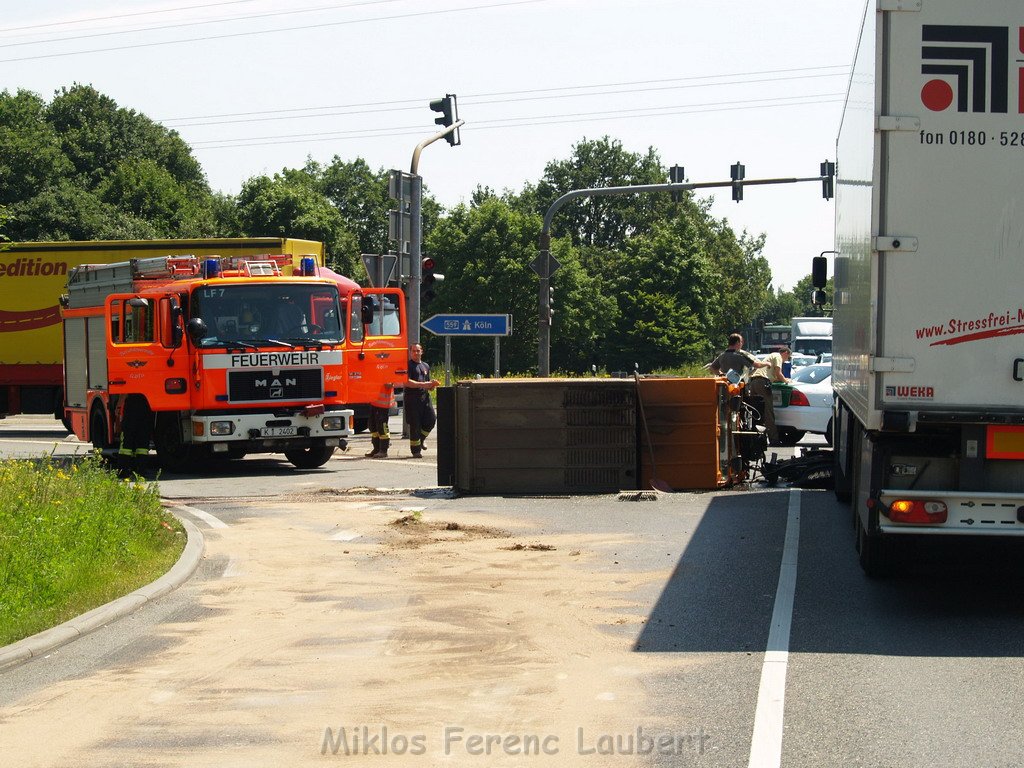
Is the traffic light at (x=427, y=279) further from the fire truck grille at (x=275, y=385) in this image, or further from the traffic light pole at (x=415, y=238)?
the fire truck grille at (x=275, y=385)

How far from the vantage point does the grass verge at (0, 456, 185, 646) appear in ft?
28.5

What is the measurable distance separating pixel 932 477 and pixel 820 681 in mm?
2234

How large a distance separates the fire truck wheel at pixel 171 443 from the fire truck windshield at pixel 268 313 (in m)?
1.44

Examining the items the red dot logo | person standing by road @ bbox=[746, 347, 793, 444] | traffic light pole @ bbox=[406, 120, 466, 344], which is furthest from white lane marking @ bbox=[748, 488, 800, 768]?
traffic light pole @ bbox=[406, 120, 466, 344]

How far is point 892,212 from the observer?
8453mm

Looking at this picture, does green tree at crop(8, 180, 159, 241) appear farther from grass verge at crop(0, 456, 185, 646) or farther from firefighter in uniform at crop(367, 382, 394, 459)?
grass verge at crop(0, 456, 185, 646)

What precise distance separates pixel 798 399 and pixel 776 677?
16917 mm

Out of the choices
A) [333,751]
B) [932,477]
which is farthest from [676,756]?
[932,477]

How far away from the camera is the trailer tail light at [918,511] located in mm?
8453

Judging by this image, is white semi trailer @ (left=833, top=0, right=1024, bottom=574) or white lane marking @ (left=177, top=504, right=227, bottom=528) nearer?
white semi trailer @ (left=833, top=0, right=1024, bottom=574)

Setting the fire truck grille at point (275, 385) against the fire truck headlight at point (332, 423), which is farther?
the fire truck headlight at point (332, 423)

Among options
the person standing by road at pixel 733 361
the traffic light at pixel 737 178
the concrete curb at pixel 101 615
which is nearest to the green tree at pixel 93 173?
the traffic light at pixel 737 178

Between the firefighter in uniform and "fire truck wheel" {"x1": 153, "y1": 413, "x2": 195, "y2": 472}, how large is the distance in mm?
2802

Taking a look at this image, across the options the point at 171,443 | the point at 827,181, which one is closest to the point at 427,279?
the point at 171,443
